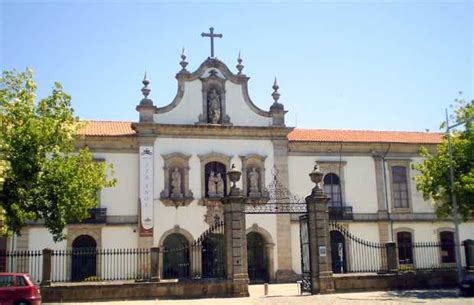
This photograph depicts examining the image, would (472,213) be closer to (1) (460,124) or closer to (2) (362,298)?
(1) (460,124)

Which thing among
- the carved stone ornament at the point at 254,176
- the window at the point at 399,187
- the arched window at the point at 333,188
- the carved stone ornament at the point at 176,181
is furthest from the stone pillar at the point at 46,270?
the window at the point at 399,187

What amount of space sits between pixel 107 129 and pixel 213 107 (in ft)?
19.8

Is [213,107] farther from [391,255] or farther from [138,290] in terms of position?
[138,290]

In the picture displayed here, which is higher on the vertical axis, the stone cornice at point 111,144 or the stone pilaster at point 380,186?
the stone cornice at point 111,144

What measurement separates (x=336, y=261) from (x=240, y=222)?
11.7 m

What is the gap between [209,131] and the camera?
2983 centimetres

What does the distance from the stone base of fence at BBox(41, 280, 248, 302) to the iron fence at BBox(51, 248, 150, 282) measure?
7.10 m

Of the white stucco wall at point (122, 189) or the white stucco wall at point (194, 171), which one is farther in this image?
the white stucco wall at point (194, 171)

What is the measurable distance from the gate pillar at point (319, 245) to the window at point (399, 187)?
1210 centimetres

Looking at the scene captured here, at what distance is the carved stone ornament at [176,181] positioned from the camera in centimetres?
2862

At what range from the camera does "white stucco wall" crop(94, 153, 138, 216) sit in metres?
28.4

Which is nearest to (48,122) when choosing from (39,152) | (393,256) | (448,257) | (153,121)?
(39,152)

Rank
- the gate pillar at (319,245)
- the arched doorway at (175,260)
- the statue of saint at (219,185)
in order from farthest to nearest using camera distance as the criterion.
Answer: the statue of saint at (219,185) → the arched doorway at (175,260) → the gate pillar at (319,245)

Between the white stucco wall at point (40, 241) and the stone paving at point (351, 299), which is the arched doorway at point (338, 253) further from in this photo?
the white stucco wall at point (40, 241)
